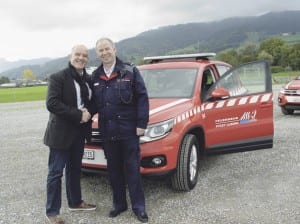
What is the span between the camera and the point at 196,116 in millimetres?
4840

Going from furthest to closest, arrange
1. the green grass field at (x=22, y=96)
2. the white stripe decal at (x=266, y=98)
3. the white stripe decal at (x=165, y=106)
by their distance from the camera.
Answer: the green grass field at (x=22, y=96), the white stripe decal at (x=266, y=98), the white stripe decal at (x=165, y=106)

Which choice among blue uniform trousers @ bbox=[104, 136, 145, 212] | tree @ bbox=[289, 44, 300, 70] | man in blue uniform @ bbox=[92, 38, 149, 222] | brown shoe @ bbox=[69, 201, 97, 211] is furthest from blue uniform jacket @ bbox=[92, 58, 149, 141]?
tree @ bbox=[289, 44, 300, 70]

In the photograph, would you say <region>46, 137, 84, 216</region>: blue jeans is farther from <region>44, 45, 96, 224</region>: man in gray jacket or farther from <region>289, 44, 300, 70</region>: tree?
<region>289, 44, 300, 70</region>: tree

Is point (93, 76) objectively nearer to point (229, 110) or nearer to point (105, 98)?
point (105, 98)

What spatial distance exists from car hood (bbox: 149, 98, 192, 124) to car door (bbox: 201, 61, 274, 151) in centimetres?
47

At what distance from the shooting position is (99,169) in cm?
446

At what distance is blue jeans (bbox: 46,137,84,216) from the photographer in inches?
152

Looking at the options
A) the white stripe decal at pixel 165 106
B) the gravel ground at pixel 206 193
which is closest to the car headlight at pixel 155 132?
the white stripe decal at pixel 165 106

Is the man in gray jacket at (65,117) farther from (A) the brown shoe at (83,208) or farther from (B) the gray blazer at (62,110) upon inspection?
(A) the brown shoe at (83,208)

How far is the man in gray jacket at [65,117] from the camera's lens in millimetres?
3686

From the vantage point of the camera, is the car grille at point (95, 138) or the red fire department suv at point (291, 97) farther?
the red fire department suv at point (291, 97)

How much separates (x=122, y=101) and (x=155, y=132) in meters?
0.72

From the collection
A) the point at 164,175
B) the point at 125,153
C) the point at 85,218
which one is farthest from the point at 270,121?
the point at 85,218

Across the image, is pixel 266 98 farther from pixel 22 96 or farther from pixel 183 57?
pixel 22 96
